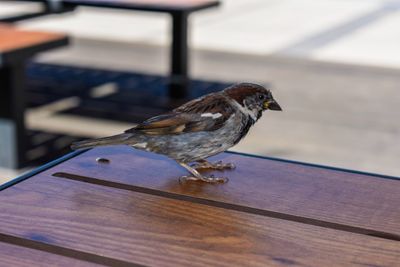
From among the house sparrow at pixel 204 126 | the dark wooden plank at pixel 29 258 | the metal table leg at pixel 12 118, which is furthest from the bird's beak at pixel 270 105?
the metal table leg at pixel 12 118

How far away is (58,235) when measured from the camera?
5.02ft

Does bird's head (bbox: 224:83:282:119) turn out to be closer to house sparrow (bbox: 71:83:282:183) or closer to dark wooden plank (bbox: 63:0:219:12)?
house sparrow (bbox: 71:83:282:183)

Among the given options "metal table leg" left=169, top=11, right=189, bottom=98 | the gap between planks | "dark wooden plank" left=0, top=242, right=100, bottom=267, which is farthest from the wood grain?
"dark wooden plank" left=0, top=242, right=100, bottom=267

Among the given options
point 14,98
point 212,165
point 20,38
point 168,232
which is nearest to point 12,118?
point 14,98

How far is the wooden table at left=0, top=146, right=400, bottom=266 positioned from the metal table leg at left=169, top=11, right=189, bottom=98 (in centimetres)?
404

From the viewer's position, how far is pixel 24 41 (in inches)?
160

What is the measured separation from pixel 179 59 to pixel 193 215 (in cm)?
464

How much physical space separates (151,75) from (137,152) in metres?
4.81

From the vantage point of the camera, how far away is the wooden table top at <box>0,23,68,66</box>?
3.89 metres

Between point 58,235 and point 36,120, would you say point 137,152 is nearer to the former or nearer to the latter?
point 58,235

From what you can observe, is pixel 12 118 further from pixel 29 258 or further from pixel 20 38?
pixel 29 258

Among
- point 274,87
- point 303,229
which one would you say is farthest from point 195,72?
point 303,229

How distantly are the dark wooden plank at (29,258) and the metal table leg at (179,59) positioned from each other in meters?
4.54

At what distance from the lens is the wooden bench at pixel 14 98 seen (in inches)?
163
